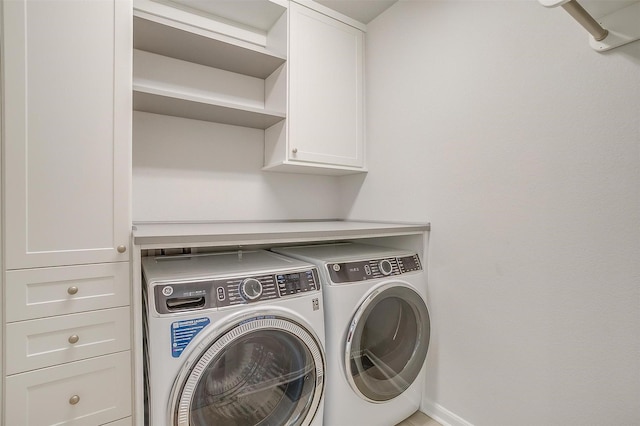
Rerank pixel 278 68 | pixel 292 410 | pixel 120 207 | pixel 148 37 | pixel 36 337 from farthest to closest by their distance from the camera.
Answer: pixel 278 68, pixel 148 37, pixel 292 410, pixel 120 207, pixel 36 337

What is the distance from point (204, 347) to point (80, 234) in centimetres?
59

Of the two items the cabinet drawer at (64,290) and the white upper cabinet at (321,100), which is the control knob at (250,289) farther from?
the white upper cabinet at (321,100)

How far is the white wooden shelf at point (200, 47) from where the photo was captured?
56.9 inches

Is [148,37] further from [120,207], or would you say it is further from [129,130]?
[120,207]

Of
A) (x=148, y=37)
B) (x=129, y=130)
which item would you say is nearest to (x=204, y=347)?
(x=129, y=130)

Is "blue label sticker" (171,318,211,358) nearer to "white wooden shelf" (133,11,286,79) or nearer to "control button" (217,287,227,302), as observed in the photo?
"control button" (217,287,227,302)

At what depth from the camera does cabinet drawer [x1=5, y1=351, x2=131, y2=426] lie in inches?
38.7

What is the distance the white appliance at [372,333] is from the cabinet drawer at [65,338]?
0.79m

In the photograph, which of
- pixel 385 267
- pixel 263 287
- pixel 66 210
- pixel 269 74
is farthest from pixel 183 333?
pixel 269 74

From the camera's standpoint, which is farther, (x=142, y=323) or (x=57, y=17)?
(x=142, y=323)

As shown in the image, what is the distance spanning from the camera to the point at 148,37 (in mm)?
1536

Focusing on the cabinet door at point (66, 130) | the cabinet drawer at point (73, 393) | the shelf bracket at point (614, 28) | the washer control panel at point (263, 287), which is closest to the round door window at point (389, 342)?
the washer control panel at point (263, 287)

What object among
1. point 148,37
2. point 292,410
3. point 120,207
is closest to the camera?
point 120,207

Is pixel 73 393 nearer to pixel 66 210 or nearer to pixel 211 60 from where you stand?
pixel 66 210
